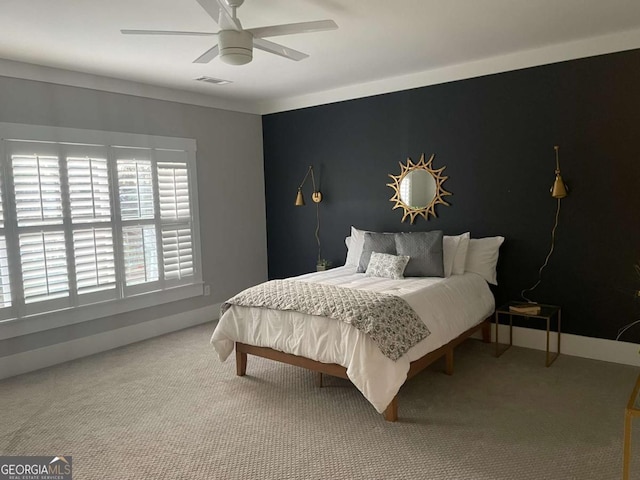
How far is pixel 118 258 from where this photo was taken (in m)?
4.56

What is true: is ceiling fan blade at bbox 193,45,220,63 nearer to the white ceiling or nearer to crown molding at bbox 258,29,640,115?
the white ceiling

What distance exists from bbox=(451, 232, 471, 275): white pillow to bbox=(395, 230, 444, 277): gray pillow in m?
0.19

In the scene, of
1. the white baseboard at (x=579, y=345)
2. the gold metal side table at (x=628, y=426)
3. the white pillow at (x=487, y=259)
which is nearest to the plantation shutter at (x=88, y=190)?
the white pillow at (x=487, y=259)

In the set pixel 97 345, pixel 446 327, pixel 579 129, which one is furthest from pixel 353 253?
pixel 97 345

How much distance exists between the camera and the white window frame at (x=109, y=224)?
3822mm

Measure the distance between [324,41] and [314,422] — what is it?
273cm

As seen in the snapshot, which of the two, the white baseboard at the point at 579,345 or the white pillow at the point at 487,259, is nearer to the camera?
the white baseboard at the point at 579,345

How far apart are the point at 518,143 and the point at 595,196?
78 centimetres

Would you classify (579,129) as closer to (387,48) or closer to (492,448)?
(387,48)

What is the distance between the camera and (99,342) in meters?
4.46

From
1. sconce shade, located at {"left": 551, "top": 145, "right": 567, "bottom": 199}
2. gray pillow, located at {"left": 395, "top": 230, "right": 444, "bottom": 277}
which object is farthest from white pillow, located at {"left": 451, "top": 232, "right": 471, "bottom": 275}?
sconce shade, located at {"left": 551, "top": 145, "right": 567, "bottom": 199}

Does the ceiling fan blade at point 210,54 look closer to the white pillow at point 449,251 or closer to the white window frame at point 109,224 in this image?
the white window frame at point 109,224

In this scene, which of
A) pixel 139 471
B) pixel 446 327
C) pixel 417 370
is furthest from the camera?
pixel 446 327

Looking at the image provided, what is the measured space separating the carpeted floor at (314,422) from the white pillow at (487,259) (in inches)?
Answer: 27.9
